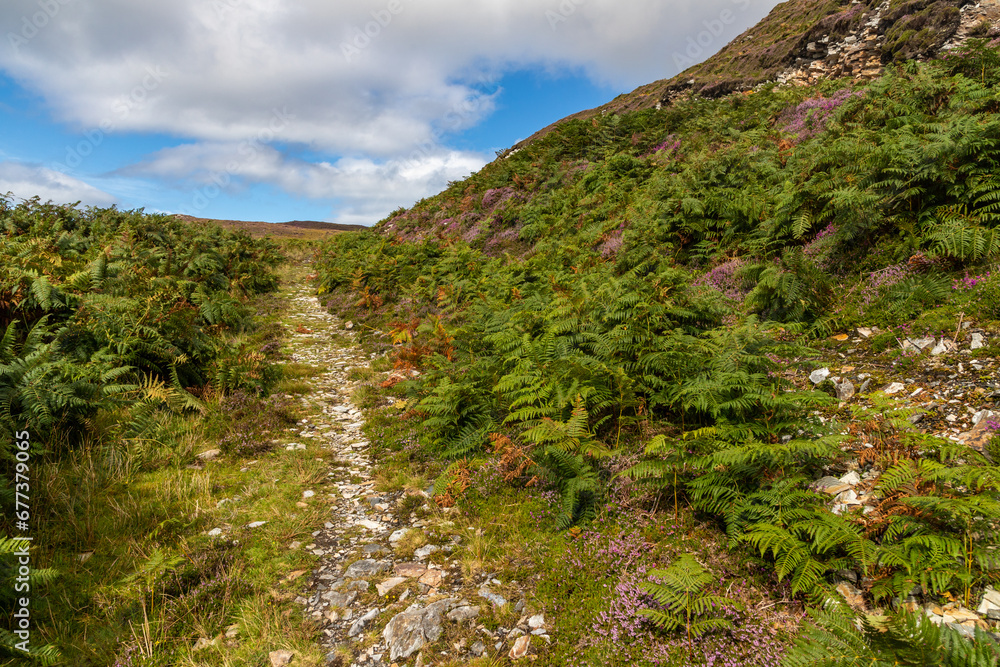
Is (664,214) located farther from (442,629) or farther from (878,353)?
(442,629)

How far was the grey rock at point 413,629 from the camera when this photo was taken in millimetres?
3543

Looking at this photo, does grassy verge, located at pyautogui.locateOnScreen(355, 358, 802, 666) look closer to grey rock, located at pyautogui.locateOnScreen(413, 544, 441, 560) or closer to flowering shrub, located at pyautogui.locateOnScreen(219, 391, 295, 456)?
grey rock, located at pyautogui.locateOnScreen(413, 544, 441, 560)

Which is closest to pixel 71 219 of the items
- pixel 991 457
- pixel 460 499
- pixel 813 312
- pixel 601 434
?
pixel 460 499

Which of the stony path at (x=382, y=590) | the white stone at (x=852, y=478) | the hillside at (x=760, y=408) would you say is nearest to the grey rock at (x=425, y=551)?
the stony path at (x=382, y=590)

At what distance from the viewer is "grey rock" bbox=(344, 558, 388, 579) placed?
4453 mm

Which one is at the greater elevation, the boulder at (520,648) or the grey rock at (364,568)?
the grey rock at (364,568)

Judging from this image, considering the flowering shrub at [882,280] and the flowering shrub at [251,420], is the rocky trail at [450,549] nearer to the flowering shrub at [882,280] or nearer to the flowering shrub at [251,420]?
the flowering shrub at [882,280]

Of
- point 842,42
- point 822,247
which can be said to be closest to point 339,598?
point 822,247

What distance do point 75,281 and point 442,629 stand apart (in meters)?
9.50

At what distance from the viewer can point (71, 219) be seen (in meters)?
16.2

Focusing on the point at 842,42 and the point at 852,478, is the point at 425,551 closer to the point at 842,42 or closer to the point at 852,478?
the point at 852,478

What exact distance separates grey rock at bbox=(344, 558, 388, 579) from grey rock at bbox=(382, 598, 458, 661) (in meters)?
0.73

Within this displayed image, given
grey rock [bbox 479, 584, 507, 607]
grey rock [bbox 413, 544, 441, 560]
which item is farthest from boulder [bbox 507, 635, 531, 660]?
grey rock [bbox 413, 544, 441, 560]

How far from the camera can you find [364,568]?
4.55 metres
